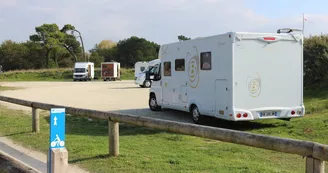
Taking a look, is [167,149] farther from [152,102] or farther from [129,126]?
[152,102]

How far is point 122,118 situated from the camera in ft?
22.6

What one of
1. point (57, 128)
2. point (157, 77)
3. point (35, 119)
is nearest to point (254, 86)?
point (157, 77)

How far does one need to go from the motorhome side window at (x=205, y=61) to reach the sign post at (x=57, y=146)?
787 centimetres

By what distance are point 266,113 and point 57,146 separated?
26.0 feet

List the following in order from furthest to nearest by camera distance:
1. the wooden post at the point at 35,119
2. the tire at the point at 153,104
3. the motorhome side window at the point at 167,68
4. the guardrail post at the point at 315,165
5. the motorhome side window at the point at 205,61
→ the tire at the point at 153,104 < the motorhome side window at the point at 167,68 < the motorhome side window at the point at 205,61 < the wooden post at the point at 35,119 < the guardrail post at the point at 315,165

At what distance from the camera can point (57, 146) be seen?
4.04 metres

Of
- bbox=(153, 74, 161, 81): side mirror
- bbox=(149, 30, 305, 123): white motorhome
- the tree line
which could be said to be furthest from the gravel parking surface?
the tree line

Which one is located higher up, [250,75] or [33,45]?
[33,45]

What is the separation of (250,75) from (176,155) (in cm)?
441

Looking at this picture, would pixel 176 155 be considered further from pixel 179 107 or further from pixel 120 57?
pixel 120 57

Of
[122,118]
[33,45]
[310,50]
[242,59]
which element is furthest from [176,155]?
[33,45]

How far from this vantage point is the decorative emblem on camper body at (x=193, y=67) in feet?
40.1

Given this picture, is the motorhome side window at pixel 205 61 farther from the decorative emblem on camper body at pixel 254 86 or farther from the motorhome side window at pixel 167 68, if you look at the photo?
the motorhome side window at pixel 167 68

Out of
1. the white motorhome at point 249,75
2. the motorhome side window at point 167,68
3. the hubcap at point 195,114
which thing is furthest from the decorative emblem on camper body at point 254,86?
the motorhome side window at point 167,68
